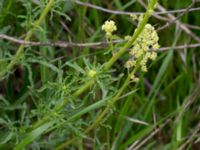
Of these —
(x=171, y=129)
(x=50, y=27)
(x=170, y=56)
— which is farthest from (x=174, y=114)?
(x=50, y=27)

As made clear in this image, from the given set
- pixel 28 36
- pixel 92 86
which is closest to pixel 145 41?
pixel 92 86

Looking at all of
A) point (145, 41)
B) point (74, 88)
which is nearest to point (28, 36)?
point (74, 88)

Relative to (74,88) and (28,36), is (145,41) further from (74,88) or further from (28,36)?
(28,36)

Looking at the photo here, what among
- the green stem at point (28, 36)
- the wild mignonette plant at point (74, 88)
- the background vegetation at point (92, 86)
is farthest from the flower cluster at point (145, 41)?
the green stem at point (28, 36)

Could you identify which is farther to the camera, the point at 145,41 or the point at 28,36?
the point at 28,36

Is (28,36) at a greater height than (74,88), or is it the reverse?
(28,36)

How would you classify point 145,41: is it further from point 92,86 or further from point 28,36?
point 28,36

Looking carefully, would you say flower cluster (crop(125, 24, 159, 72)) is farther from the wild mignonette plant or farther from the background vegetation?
the background vegetation

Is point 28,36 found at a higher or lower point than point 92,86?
higher

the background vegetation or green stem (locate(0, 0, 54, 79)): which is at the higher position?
green stem (locate(0, 0, 54, 79))

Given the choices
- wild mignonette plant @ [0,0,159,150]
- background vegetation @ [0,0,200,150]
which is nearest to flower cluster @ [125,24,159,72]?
wild mignonette plant @ [0,0,159,150]
